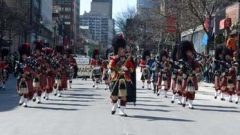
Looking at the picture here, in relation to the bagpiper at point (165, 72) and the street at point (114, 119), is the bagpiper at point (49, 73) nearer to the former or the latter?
the street at point (114, 119)

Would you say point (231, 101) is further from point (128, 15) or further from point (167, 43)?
point (128, 15)

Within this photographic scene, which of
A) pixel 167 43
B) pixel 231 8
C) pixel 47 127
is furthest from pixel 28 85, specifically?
pixel 167 43

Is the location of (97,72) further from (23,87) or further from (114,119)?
(114,119)

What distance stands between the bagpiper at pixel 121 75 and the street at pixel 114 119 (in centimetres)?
51

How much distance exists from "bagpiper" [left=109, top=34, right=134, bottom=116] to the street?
1.68 feet

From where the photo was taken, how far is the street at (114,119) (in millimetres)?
15047

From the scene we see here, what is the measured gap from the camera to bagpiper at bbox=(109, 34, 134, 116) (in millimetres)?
18734

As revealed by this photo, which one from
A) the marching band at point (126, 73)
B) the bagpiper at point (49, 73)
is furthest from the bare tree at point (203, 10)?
the bagpiper at point (49, 73)

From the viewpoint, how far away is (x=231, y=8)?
54750mm

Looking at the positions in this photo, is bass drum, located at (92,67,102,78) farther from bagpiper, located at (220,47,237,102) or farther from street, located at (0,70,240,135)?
street, located at (0,70,240,135)

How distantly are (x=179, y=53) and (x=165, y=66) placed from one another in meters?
5.35

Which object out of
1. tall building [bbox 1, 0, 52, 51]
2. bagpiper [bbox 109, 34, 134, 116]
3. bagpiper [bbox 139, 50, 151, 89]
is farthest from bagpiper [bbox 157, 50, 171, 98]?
tall building [bbox 1, 0, 52, 51]

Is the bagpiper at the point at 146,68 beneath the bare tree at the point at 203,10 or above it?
beneath

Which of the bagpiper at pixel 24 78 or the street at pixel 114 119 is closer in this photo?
the street at pixel 114 119
